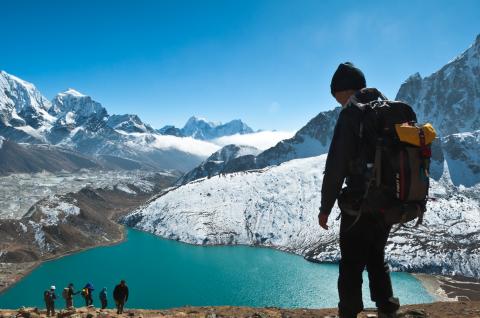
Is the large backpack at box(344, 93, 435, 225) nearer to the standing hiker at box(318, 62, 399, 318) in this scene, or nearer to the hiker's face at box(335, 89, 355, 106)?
the standing hiker at box(318, 62, 399, 318)

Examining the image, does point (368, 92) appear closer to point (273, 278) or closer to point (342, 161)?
point (342, 161)

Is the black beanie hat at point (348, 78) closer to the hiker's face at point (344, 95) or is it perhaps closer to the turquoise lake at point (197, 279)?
the hiker's face at point (344, 95)

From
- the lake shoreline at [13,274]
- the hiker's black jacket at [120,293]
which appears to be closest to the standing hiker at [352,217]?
the hiker's black jacket at [120,293]

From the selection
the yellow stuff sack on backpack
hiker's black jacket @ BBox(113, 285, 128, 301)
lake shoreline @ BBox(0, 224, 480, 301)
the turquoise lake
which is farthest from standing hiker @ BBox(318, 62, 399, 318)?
lake shoreline @ BBox(0, 224, 480, 301)

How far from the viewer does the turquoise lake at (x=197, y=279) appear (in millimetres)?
123000

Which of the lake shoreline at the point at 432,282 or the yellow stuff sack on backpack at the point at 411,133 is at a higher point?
the yellow stuff sack on backpack at the point at 411,133

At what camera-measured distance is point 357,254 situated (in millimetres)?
6867

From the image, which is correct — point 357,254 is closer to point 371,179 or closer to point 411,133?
point 371,179

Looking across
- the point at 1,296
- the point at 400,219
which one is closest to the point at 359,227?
the point at 400,219

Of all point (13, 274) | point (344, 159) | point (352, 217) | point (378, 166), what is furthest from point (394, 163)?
point (13, 274)

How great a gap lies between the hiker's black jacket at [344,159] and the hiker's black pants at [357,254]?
1.94 ft

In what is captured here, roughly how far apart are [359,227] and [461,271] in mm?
190222

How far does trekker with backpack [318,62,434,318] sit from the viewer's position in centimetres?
614

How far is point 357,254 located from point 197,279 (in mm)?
152249
